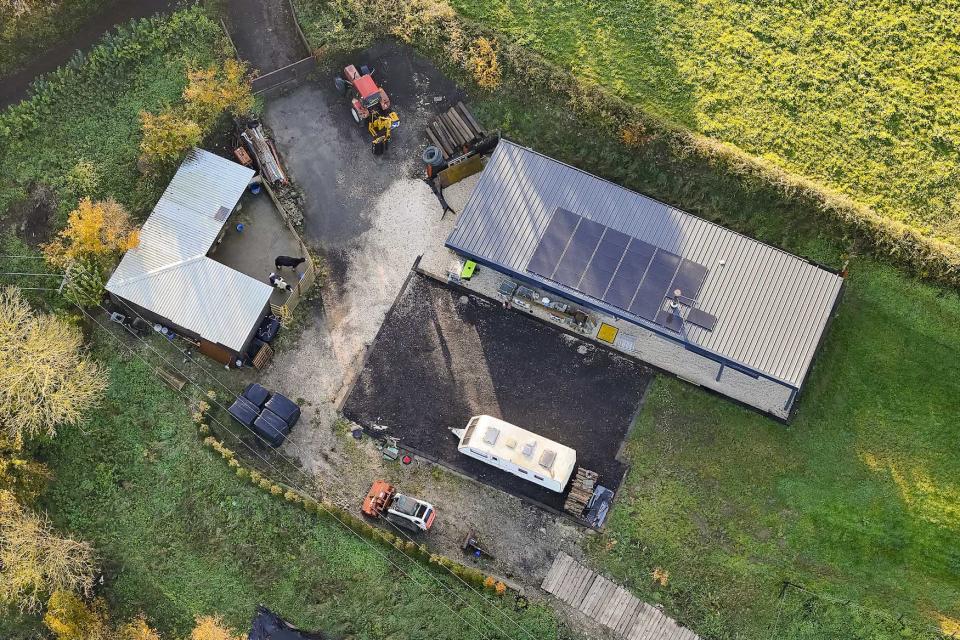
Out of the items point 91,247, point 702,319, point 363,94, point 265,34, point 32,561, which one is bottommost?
point 32,561

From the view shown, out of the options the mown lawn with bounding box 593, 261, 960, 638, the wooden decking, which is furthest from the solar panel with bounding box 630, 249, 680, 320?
the wooden decking

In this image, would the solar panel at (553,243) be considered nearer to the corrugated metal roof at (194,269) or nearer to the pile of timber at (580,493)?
the pile of timber at (580,493)

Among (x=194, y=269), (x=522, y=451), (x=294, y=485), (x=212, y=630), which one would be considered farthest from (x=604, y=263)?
(x=212, y=630)

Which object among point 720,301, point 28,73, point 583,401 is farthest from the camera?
point 28,73

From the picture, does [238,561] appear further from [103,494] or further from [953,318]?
[953,318]

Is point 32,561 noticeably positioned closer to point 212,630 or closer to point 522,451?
point 212,630

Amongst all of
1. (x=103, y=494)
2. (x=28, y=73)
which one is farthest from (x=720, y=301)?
(x=28, y=73)
